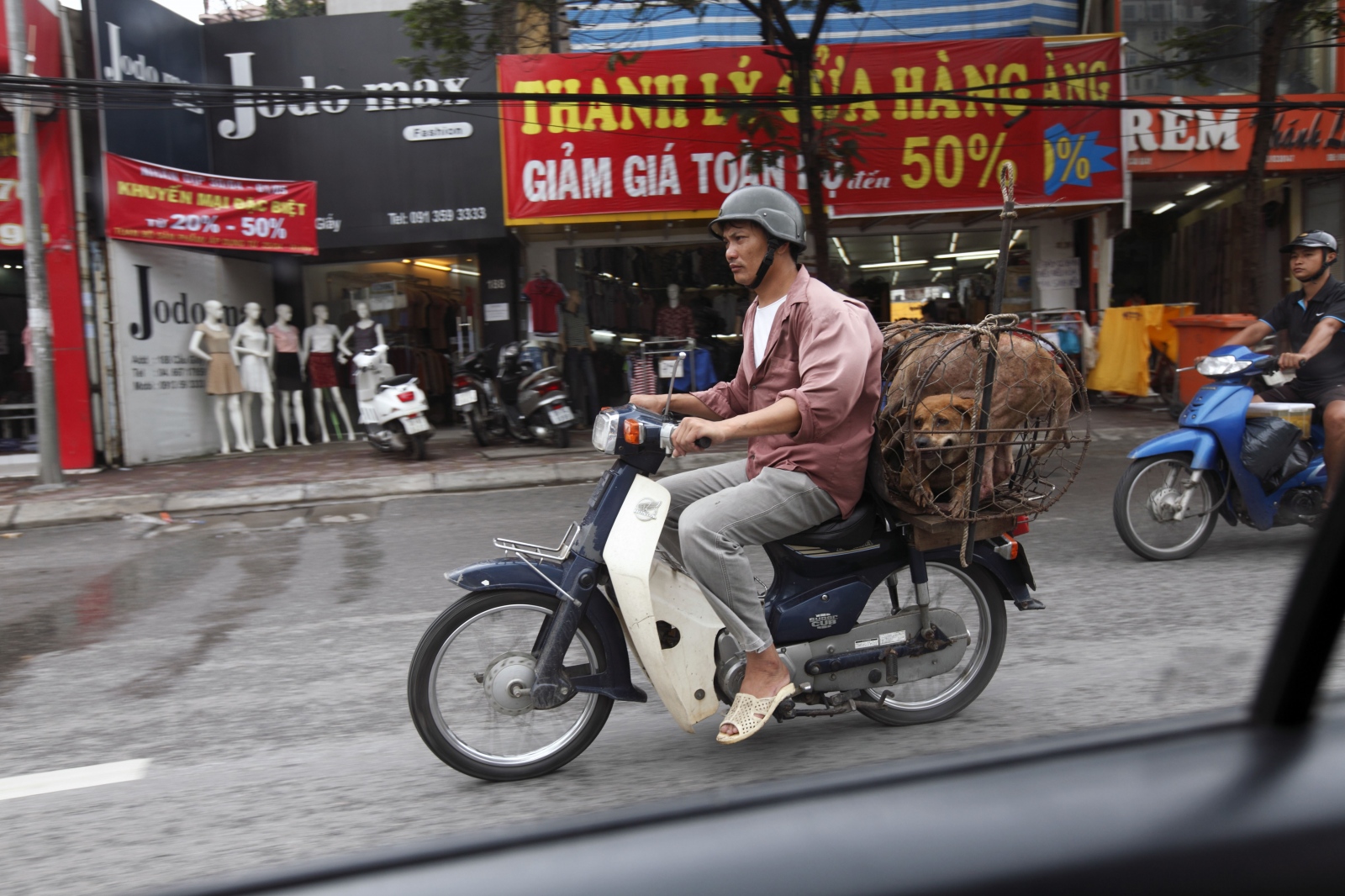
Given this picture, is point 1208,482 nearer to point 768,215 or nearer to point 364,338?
point 768,215

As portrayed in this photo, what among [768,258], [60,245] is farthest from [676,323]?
[768,258]

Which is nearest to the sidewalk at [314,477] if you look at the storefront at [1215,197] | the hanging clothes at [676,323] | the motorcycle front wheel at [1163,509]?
the hanging clothes at [676,323]

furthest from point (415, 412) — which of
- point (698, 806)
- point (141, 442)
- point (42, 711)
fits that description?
point (698, 806)

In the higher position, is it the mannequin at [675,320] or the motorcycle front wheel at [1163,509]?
the mannequin at [675,320]

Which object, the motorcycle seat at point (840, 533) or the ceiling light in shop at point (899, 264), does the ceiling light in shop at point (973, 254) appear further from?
the motorcycle seat at point (840, 533)

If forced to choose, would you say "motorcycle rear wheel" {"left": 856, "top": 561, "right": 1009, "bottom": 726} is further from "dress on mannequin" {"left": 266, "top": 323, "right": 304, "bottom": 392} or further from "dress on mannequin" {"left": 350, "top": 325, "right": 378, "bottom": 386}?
"dress on mannequin" {"left": 266, "top": 323, "right": 304, "bottom": 392}

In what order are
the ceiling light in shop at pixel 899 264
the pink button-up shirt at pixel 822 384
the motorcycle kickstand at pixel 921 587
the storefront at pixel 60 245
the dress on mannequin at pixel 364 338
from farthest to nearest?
the ceiling light in shop at pixel 899 264, the dress on mannequin at pixel 364 338, the storefront at pixel 60 245, the motorcycle kickstand at pixel 921 587, the pink button-up shirt at pixel 822 384

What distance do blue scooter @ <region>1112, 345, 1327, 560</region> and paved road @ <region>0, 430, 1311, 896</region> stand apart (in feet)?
0.66

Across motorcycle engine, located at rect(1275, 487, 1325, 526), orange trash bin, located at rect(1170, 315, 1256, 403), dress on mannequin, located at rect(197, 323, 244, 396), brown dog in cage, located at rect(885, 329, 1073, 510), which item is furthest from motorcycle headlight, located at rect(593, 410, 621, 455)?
dress on mannequin, located at rect(197, 323, 244, 396)

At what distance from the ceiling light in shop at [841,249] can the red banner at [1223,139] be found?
386 cm

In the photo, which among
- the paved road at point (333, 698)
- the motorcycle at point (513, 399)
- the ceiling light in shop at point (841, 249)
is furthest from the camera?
the ceiling light in shop at point (841, 249)

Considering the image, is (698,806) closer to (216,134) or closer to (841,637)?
(841,637)

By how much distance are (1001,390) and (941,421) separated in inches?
9.1

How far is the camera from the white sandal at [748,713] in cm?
306
